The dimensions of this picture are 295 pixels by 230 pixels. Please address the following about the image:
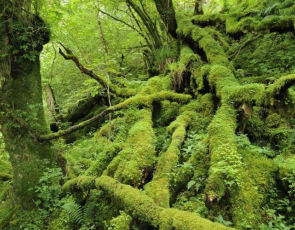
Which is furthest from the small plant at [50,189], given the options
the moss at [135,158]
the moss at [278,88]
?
the moss at [278,88]

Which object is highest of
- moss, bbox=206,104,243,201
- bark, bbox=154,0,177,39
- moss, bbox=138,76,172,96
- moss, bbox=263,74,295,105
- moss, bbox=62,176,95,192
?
bark, bbox=154,0,177,39

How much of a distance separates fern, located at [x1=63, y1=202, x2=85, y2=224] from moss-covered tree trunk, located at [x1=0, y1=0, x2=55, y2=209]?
112 cm

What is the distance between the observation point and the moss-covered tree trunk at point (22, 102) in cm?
451

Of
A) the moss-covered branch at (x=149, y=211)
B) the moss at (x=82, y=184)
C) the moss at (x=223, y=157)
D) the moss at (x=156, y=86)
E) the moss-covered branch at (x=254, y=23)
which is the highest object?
the moss-covered branch at (x=254, y=23)

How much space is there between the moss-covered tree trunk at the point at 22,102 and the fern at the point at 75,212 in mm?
1123

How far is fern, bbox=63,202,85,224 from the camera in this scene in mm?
3635

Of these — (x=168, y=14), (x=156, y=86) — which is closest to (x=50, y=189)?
(x=156, y=86)

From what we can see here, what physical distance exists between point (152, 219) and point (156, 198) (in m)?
0.38

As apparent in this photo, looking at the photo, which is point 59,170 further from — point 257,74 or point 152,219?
point 257,74

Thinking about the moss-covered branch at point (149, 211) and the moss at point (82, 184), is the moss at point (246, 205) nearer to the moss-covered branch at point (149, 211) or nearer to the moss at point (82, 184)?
the moss-covered branch at point (149, 211)

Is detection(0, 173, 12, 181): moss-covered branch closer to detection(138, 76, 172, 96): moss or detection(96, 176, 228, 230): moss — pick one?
detection(96, 176, 228, 230): moss

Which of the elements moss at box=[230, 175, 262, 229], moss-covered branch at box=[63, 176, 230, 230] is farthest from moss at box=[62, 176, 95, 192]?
moss at box=[230, 175, 262, 229]

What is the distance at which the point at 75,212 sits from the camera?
3.70 m

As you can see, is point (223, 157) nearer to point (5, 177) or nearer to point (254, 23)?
point (254, 23)
